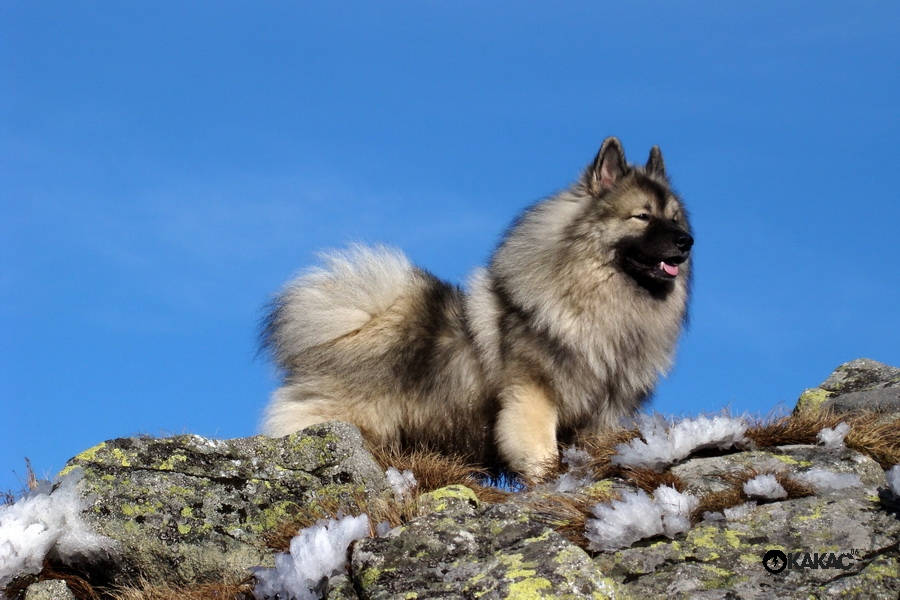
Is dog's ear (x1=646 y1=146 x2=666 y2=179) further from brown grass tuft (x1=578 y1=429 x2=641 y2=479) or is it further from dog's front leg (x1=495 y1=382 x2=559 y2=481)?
brown grass tuft (x1=578 y1=429 x2=641 y2=479)

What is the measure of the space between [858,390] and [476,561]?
480cm

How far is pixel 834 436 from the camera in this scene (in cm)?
547

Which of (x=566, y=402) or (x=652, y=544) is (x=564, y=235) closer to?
(x=566, y=402)

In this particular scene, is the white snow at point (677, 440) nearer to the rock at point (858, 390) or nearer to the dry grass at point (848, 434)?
the dry grass at point (848, 434)

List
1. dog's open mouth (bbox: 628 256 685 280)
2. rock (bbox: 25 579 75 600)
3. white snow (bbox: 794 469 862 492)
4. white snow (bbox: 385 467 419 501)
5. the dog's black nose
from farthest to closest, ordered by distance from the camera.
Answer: dog's open mouth (bbox: 628 256 685 280), the dog's black nose, white snow (bbox: 385 467 419 501), white snow (bbox: 794 469 862 492), rock (bbox: 25 579 75 600)

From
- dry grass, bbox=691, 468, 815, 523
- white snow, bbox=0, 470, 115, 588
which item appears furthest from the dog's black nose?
white snow, bbox=0, 470, 115, 588

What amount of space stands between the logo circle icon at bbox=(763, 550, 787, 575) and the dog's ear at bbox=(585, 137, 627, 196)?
368 cm

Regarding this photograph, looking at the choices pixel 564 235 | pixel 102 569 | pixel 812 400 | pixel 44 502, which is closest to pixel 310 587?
pixel 102 569

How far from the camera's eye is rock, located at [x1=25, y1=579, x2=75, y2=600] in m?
4.60

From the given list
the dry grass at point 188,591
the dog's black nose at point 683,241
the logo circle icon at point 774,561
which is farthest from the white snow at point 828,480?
the dry grass at point 188,591

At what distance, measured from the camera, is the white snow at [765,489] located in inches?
179

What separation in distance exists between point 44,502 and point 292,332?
2.71m

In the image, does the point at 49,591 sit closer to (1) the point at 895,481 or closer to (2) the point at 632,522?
(2) the point at 632,522

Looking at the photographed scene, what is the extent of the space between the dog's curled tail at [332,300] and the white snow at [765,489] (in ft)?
11.5
